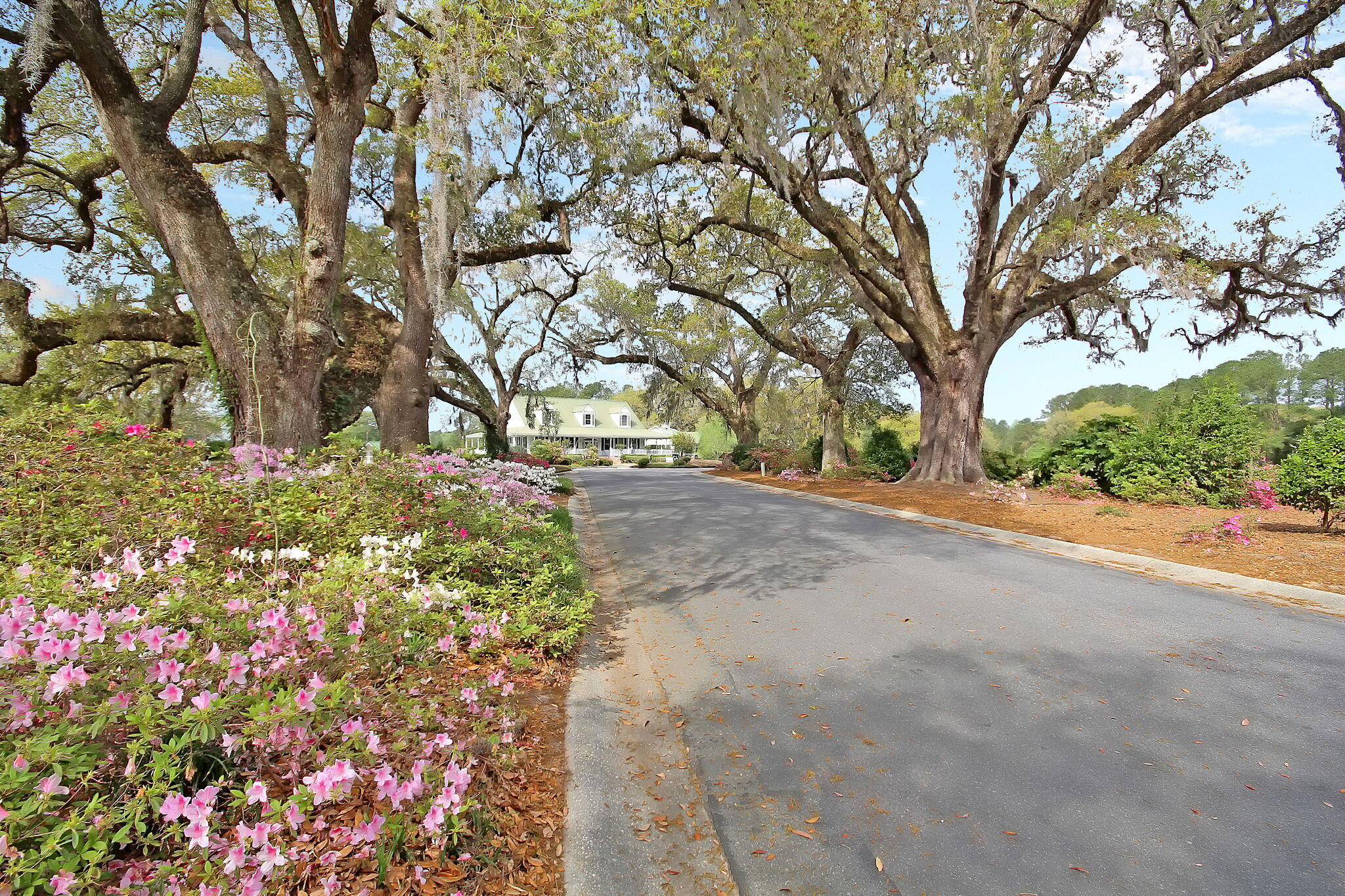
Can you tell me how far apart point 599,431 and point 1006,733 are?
→ 57197mm

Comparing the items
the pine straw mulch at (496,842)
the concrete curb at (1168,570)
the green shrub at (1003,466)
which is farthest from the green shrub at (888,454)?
the pine straw mulch at (496,842)

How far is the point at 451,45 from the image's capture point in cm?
781

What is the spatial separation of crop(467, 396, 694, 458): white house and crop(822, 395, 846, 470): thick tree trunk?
106 feet

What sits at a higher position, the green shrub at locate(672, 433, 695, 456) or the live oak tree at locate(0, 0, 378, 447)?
the live oak tree at locate(0, 0, 378, 447)

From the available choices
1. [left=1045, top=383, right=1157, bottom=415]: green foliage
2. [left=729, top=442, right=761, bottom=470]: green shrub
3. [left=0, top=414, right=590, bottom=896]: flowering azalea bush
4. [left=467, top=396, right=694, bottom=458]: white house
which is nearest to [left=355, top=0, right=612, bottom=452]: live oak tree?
[left=0, top=414, right=590, bottom=896]: flowering azalea bush

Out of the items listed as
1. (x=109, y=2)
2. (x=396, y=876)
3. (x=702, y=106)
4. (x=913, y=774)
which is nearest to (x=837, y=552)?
(x=913, y=774)

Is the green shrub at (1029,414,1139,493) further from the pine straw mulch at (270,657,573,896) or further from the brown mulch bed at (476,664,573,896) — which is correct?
the pine straw mulch at (270,657,573,896)

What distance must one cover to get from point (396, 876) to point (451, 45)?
9095 millimetres

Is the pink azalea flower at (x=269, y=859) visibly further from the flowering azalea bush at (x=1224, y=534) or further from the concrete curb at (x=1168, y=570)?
the flowering azalea bush at (x=1224, y=534)

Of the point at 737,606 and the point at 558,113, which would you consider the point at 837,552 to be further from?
the point at 558,113

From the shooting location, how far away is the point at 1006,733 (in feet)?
10.1

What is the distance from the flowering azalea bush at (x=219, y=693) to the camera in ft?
5.22

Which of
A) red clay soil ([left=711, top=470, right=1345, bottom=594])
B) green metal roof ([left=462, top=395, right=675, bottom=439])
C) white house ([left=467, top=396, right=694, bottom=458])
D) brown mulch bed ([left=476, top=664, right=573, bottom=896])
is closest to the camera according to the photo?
brown mulch bed ([left=476, top=664, right=573, bottom=896])

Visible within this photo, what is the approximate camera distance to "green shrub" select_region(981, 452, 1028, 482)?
56.7 feet
